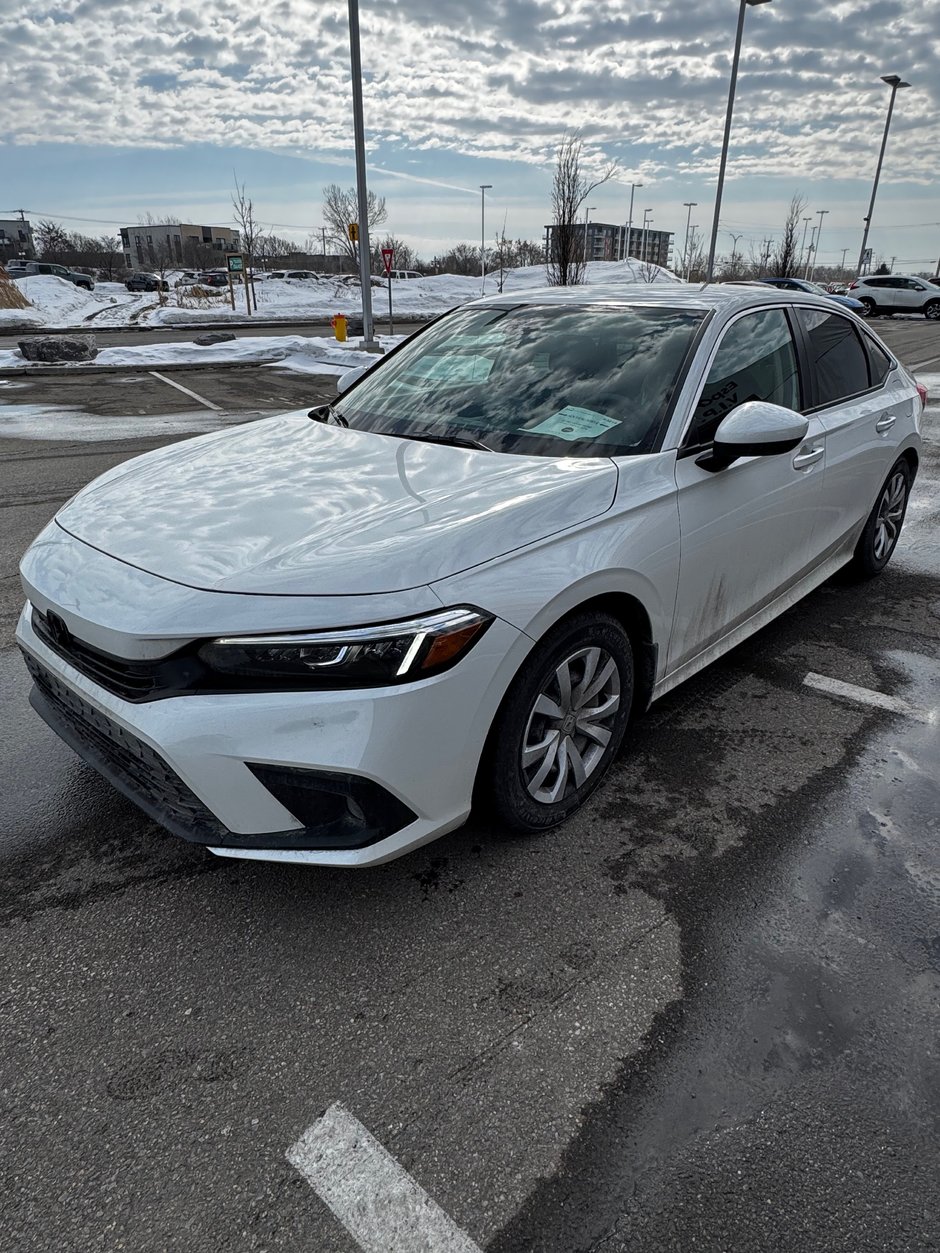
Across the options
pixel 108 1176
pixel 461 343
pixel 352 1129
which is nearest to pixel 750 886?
pixel 352 1129

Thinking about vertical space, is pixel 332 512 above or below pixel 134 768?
above

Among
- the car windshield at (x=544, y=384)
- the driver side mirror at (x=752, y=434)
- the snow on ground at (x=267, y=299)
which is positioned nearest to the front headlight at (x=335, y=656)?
the car windshield at (x=544, y=384)

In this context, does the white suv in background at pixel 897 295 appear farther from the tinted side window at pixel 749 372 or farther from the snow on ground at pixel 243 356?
the tinted side window at pixel 749 372

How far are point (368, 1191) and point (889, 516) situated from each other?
15.0 feet

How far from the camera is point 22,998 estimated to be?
2135 millimetres

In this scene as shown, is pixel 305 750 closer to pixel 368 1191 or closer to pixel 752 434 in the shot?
pixel 368 1191

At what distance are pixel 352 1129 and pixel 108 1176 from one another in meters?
0.50

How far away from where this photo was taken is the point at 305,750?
203 cm

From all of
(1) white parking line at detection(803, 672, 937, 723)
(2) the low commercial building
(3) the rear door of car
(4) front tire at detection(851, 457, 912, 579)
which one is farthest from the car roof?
(2) the low commercial building

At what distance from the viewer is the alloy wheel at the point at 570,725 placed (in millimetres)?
2543

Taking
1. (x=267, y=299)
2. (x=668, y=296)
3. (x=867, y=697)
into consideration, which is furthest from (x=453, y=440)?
(x=267, y=299)

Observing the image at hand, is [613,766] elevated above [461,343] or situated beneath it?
situated beneath

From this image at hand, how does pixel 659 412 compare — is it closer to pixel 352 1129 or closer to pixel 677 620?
pixel 677 620

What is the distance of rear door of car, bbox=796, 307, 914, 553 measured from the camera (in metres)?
3.90
